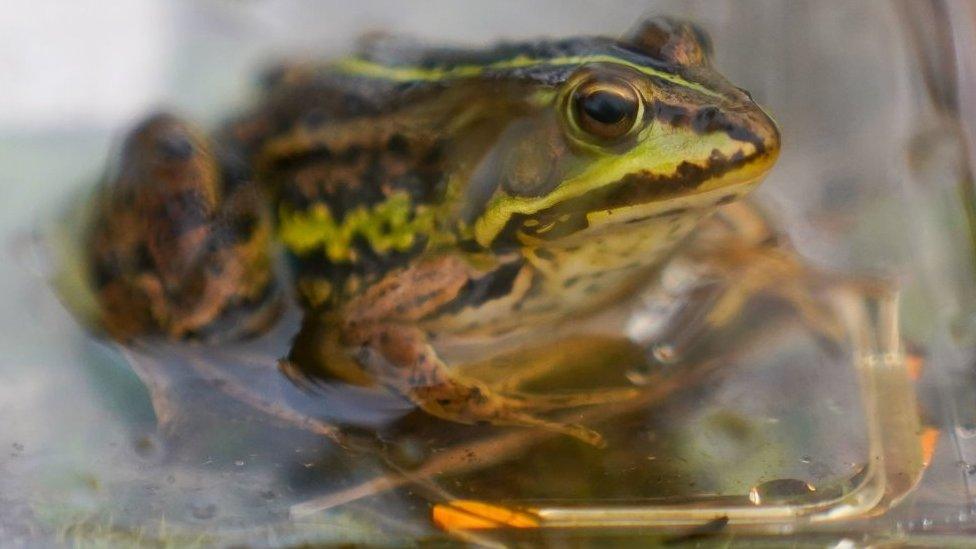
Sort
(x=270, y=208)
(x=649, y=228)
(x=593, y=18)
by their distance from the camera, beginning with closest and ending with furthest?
(x=649, y=228) < (x=270, y=208) < (x=593, y=18)

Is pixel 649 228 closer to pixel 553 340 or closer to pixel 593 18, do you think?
pixel 553 340

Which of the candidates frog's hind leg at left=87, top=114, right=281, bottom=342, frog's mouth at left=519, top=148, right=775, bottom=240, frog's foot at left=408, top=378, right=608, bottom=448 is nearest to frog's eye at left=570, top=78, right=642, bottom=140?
frog's mouth at left=519, top=148, right=775, bottom=240

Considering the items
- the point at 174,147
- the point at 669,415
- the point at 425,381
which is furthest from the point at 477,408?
the point at 174,147

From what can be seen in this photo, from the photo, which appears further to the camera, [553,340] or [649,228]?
[553,340]

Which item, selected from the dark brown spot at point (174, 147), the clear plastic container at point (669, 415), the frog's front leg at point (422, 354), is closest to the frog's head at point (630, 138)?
the frog's front leg at point (422, 354)

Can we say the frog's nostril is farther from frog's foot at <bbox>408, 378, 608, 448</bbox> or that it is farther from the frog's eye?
frog's foot at <bbox>408, 378, 608, 448</bbox>

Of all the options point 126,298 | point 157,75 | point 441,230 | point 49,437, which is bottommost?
point 49,437

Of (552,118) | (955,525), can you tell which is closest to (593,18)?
(552,118)

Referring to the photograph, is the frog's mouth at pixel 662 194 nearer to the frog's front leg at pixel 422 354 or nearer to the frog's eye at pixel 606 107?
the frog's eye at pixel 606 107
